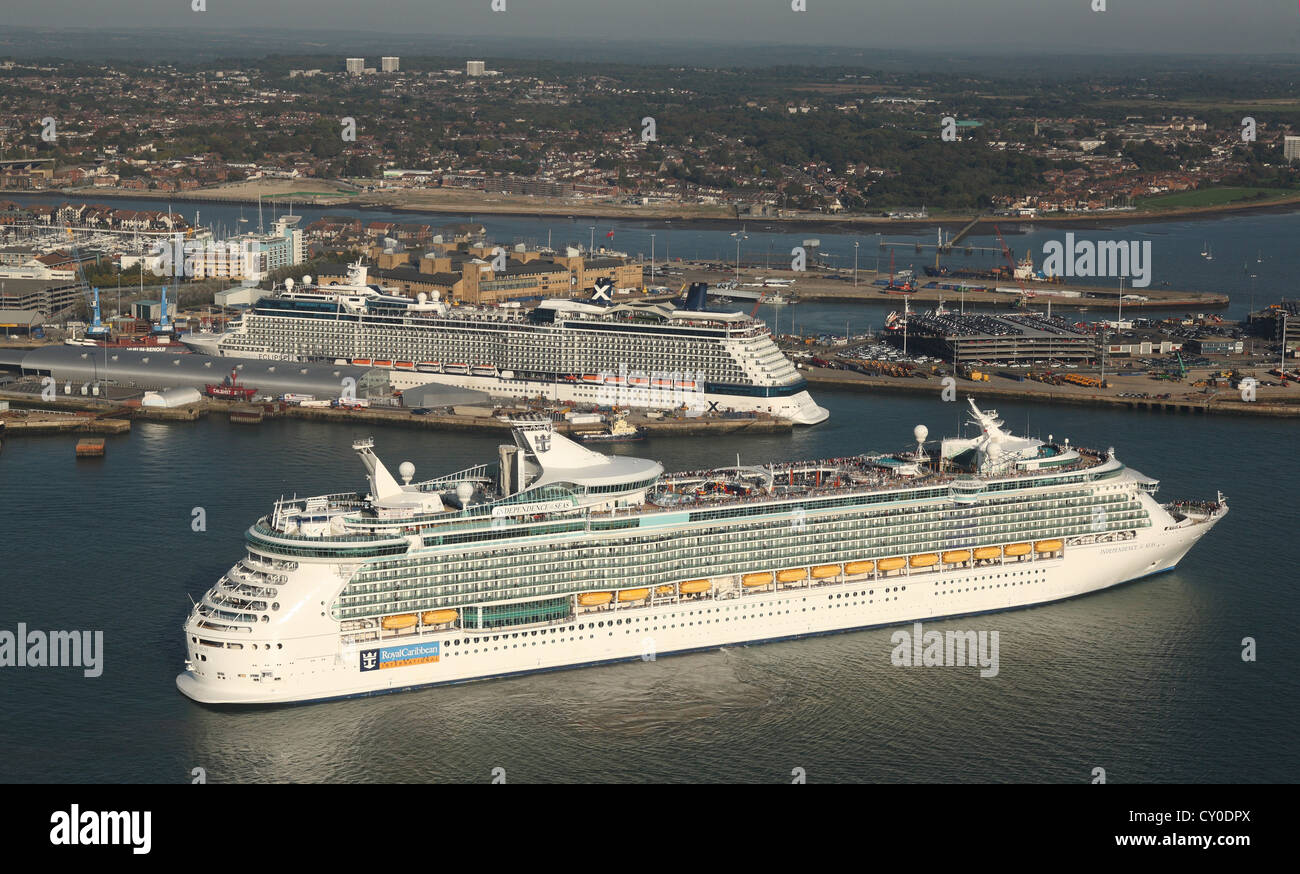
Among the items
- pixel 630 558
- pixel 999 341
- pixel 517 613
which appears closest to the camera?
pixel 517 613

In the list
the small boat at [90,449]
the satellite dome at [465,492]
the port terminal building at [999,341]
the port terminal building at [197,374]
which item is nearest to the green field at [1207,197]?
the port terminal building at [999,341]

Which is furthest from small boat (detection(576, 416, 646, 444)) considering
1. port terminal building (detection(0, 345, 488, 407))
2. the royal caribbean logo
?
the royal caribbean logo

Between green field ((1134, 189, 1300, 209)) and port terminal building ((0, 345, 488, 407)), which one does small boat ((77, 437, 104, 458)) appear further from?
green field ((1134, 189, 1300, 209))

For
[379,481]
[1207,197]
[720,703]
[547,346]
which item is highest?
[1207,197]

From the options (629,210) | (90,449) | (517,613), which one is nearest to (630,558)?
(517,613)

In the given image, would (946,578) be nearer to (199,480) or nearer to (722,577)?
(722,577)

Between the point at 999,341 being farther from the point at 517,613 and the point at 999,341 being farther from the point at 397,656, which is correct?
the point at 397,656

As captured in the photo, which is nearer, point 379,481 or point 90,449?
point 379,481
